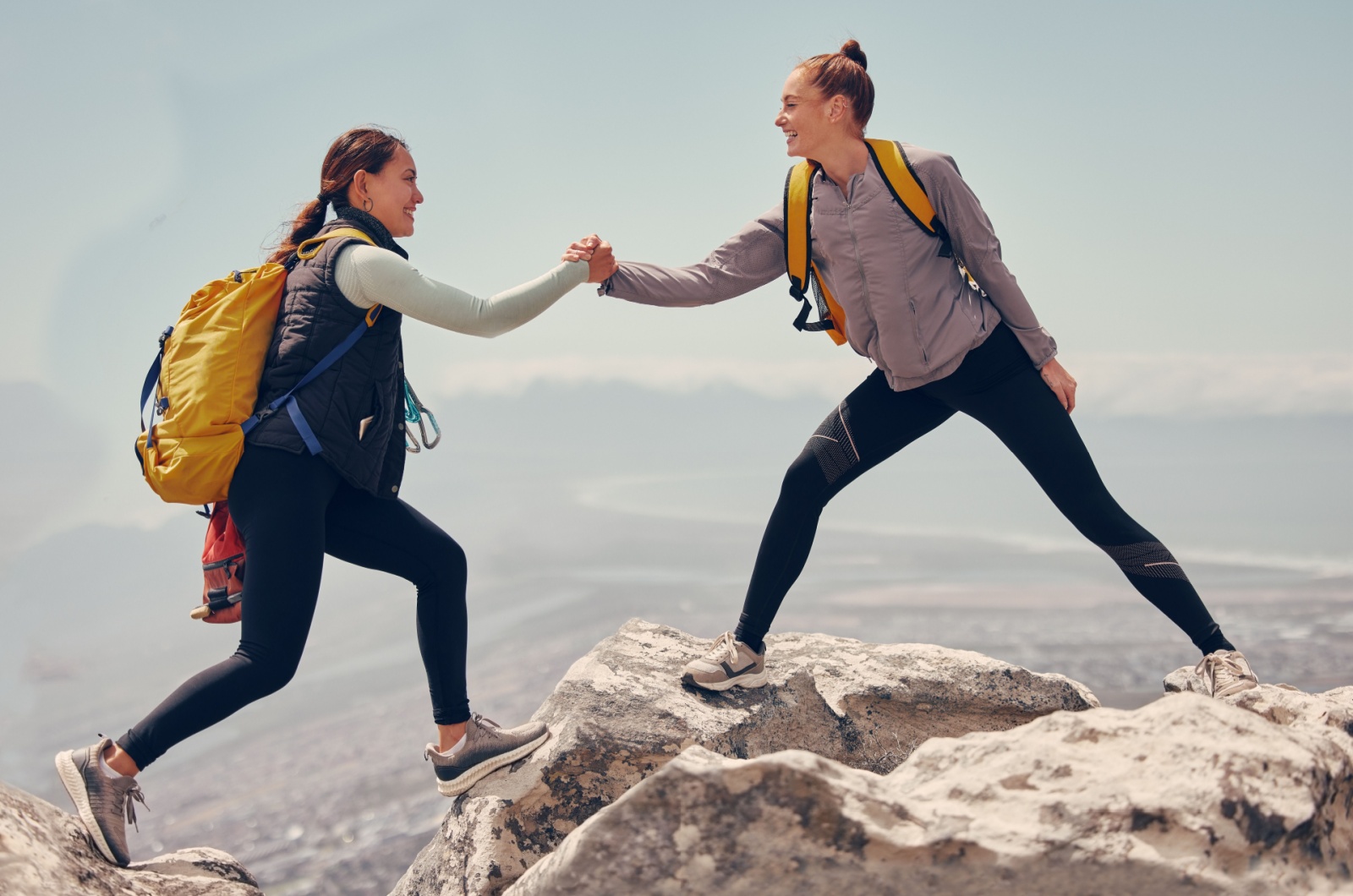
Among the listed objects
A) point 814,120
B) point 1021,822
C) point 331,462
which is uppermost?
point 814,120

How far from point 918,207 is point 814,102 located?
2.14 ft

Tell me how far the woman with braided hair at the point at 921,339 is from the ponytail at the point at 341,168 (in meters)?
1.75

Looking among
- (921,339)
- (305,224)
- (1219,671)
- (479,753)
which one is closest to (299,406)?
(305,224)

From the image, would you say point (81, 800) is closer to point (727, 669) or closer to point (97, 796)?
point (97, 796)

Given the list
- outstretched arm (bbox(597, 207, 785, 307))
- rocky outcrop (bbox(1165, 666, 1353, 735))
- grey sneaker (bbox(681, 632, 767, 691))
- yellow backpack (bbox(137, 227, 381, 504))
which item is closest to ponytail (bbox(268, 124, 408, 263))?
yellow backpack (bbox(137, 227, 381, 504))

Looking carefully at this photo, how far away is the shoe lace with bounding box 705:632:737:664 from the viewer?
15.6 ft

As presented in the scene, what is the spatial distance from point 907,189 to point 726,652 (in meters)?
2.33

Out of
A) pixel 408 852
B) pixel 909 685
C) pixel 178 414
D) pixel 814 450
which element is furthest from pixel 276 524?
pixel 408 852

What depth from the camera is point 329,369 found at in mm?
3764

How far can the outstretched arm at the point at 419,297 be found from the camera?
3.70 m

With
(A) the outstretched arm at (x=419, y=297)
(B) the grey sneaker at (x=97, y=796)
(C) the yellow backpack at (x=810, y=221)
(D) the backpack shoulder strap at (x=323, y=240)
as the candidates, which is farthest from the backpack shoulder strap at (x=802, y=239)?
(B) the grey sneaker at (x=97, y=796)

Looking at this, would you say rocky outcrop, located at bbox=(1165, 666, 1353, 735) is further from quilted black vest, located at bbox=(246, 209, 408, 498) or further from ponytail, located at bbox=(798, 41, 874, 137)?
quilted black vest, located at bbox=(246, 209, 408, 498)

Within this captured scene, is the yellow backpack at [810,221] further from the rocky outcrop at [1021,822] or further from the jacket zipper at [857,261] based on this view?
the rocky outcrop at [1021,822]

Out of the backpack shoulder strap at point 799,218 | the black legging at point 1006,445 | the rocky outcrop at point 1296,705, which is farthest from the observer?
the backpack shoulder strap at point 799,218
